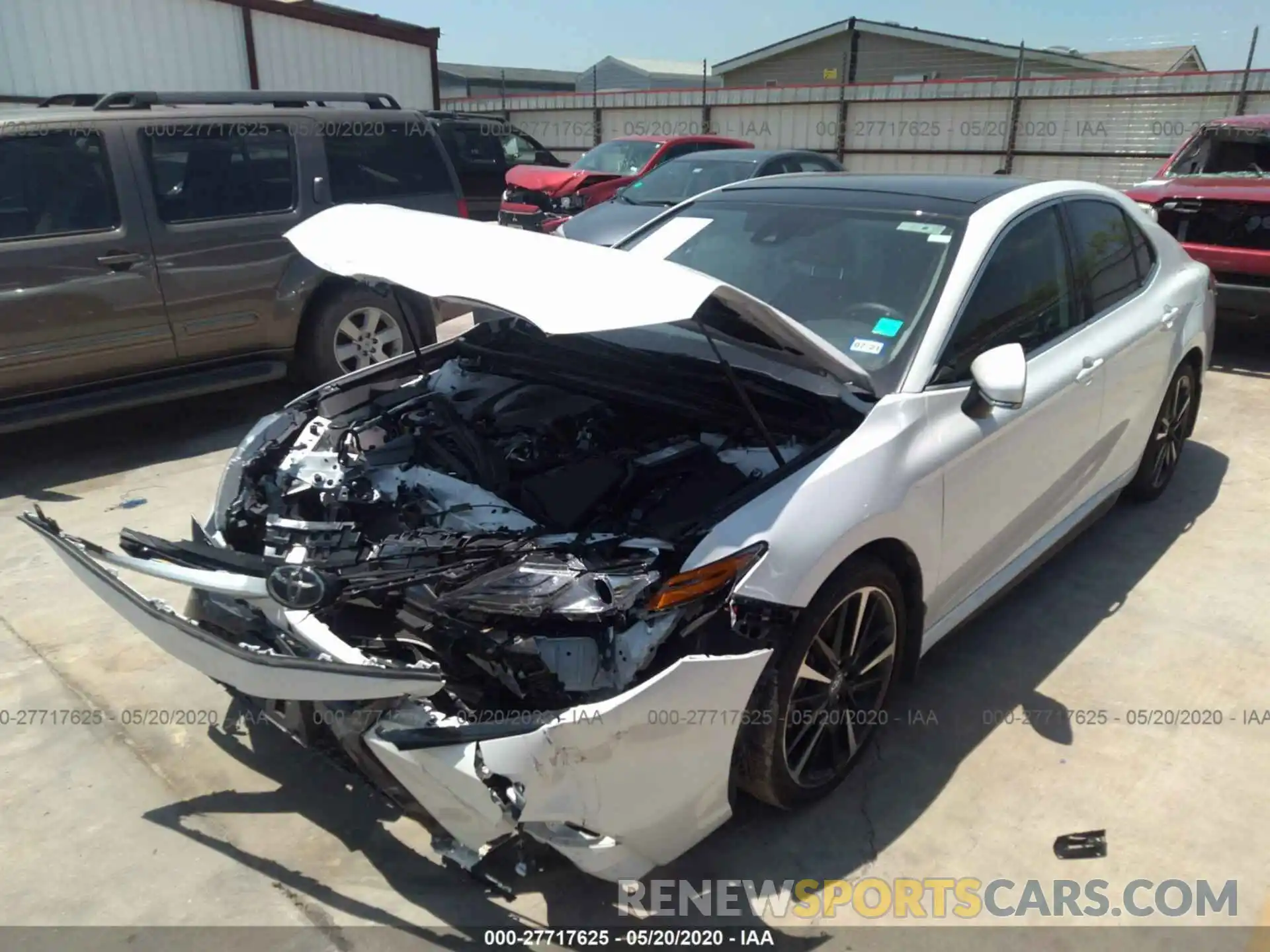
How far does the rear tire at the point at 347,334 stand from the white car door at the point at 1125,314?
389 centimetres

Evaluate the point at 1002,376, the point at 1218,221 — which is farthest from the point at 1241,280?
the point at 1002,376

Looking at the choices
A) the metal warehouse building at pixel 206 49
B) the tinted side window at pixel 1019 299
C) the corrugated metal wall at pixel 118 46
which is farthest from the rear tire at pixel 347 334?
the corrugated metal wall at pixel 118 46

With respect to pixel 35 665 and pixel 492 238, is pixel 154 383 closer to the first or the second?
pixel 35 665

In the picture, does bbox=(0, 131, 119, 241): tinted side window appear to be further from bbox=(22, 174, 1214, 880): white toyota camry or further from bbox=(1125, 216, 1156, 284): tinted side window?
bbox=(1125, 216, 1156, 284): tinted side window

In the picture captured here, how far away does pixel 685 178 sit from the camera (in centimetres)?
995

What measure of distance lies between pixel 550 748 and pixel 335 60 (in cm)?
1534

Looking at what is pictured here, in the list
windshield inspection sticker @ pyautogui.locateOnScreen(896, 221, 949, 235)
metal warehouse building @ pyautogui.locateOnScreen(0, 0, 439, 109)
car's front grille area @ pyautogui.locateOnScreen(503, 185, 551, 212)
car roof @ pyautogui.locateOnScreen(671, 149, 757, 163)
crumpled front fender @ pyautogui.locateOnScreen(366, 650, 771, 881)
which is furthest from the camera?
Answer: car's front grille area @ pyautogui.locateOnScreen(503, 185, 551, 212)

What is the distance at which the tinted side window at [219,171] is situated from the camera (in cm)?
545

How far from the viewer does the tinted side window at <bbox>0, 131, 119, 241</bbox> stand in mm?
4949

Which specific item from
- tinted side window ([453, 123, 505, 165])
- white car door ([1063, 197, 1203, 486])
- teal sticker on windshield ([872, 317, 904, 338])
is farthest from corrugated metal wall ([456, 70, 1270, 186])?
teal sticker on windshield ([872, 317, 904, 338])

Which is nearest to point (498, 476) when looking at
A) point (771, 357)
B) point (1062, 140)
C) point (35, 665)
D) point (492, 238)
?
point (492, 238)

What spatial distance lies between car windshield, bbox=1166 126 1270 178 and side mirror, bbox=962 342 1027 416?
22.0 feet

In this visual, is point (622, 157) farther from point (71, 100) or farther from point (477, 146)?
point (71, 100)

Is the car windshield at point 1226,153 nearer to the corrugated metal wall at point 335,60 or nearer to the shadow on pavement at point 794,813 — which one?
the shadow on pavement at point 794,813
